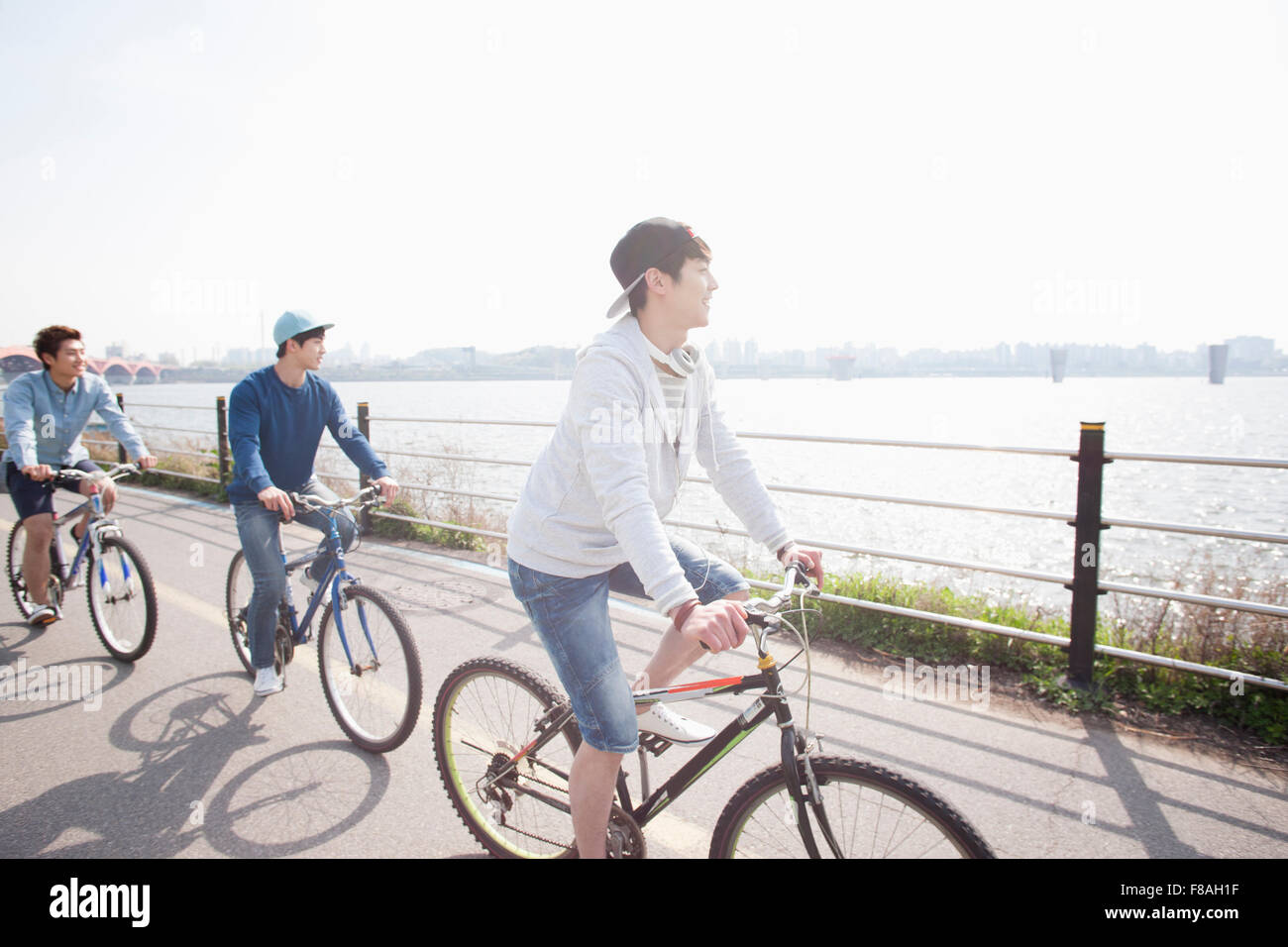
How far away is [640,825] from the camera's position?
2438 millimetres

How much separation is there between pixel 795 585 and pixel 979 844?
789 mm

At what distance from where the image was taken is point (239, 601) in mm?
4645

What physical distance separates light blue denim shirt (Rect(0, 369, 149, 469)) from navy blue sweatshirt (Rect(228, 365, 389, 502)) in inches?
62.6

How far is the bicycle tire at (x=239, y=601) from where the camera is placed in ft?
14.7

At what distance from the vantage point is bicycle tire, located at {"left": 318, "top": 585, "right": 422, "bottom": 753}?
3529 mm

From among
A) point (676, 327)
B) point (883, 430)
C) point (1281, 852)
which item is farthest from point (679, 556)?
point (883, 430)

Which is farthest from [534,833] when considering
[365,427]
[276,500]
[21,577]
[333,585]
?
[365,427]

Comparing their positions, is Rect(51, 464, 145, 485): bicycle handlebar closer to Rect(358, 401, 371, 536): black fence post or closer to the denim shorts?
Rect(358, 401, 371, 536): black fence post

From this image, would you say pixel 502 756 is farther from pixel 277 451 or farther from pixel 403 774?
pixel 277 451

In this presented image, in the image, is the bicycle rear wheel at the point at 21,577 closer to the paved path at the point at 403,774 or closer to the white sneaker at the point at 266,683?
→ the paved path at the point at 403,774

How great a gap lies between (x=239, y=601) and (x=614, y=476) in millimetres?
3557

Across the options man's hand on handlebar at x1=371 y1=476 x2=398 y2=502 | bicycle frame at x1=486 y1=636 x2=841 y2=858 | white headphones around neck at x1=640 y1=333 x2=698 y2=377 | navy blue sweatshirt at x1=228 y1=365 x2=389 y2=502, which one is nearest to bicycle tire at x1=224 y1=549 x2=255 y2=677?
navy blue sweatshirt at x1=228 y1=365 x2=389 y2=502

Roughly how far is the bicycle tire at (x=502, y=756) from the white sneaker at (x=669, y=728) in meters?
0.29
